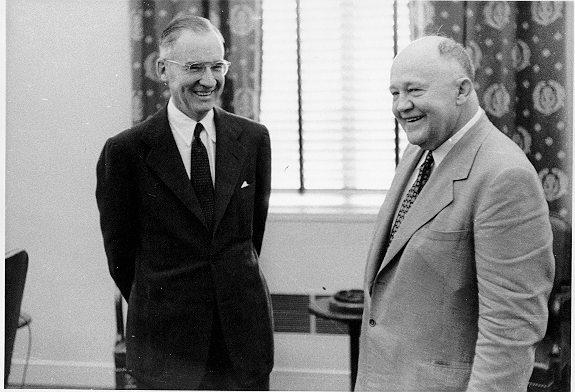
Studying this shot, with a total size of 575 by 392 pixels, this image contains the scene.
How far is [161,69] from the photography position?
1900 millimetres

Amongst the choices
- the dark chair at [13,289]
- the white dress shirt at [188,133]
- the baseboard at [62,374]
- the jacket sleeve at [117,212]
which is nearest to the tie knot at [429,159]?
the white dress shirt at [188,133]

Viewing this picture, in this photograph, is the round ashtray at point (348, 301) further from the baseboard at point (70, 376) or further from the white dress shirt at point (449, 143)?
the white dress shirt at point (449, 143)

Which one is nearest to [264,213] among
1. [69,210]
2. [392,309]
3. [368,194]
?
[368,194]

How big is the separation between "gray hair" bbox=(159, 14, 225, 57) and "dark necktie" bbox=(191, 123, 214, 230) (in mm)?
293

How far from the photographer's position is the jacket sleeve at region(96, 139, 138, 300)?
6.37ft

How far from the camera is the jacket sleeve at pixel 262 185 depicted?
1.93m

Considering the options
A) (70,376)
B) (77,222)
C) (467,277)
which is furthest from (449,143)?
(70,376)

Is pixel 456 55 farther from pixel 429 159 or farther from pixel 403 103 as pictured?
pixel 429 159

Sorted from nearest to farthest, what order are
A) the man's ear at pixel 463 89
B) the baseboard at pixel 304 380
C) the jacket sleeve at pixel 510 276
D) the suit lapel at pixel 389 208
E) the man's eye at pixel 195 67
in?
1. the jacket sleeve at pixel 510 276
2. the man's ear at pixel 463 89
3. the suit lapel at pixel 389 208
4. the man's eye at pixel 195 67
5. the baseboard at pixel 304 380

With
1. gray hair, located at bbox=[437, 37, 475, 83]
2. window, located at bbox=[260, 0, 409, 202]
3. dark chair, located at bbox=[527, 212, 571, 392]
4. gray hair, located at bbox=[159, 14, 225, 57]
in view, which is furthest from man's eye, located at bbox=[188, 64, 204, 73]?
dark chair, located at bbox=[527, 212, 571, 392]

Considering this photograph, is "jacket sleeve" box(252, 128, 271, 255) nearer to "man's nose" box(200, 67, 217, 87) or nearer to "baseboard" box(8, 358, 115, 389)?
"man's nose" box(200, 67, 217, 87)

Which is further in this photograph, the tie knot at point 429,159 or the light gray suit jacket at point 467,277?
the tie knot at point 429,159

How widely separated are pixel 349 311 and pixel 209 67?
2.88ft

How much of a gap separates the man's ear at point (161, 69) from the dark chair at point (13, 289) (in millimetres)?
756
